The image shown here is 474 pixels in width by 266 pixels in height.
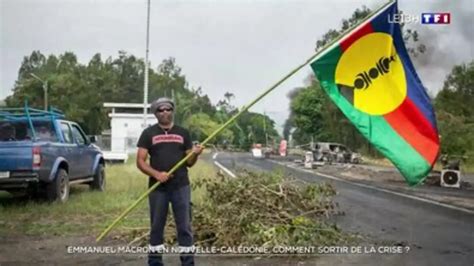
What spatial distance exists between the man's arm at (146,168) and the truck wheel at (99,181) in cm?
746

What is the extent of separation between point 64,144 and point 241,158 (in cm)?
322

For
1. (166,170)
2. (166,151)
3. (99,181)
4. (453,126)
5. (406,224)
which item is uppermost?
(453,126)

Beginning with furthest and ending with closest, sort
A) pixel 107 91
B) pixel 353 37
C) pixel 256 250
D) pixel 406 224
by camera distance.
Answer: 1. pixel 107 91
2. pixel 406 224
3. pixel 256 250
4. pixel 353 37

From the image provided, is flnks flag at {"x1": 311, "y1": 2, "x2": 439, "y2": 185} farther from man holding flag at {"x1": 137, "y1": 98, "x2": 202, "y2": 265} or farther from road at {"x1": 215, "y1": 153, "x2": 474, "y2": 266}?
man holding flag at {"x1": 137, "y1": 98, "x2": 202, "y2": 265}

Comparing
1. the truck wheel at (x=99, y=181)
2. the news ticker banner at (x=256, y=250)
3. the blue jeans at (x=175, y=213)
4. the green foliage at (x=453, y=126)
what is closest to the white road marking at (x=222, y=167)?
the news ticker banner at (x=256, y=250)

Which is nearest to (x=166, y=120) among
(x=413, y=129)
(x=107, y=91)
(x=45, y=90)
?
(x=413, y=129)

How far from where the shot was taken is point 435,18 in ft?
25.9

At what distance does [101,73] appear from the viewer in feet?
36.4

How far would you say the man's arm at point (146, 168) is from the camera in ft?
16.8

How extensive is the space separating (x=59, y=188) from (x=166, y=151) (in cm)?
558

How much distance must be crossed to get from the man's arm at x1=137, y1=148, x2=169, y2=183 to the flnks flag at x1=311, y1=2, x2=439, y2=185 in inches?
74.1

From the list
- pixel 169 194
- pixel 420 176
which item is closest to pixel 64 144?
pixel 169 194

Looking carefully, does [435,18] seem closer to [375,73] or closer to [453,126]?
[375,73]

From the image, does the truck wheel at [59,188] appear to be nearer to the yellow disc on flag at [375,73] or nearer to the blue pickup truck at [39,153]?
the blue pickup truck at [39,153]
